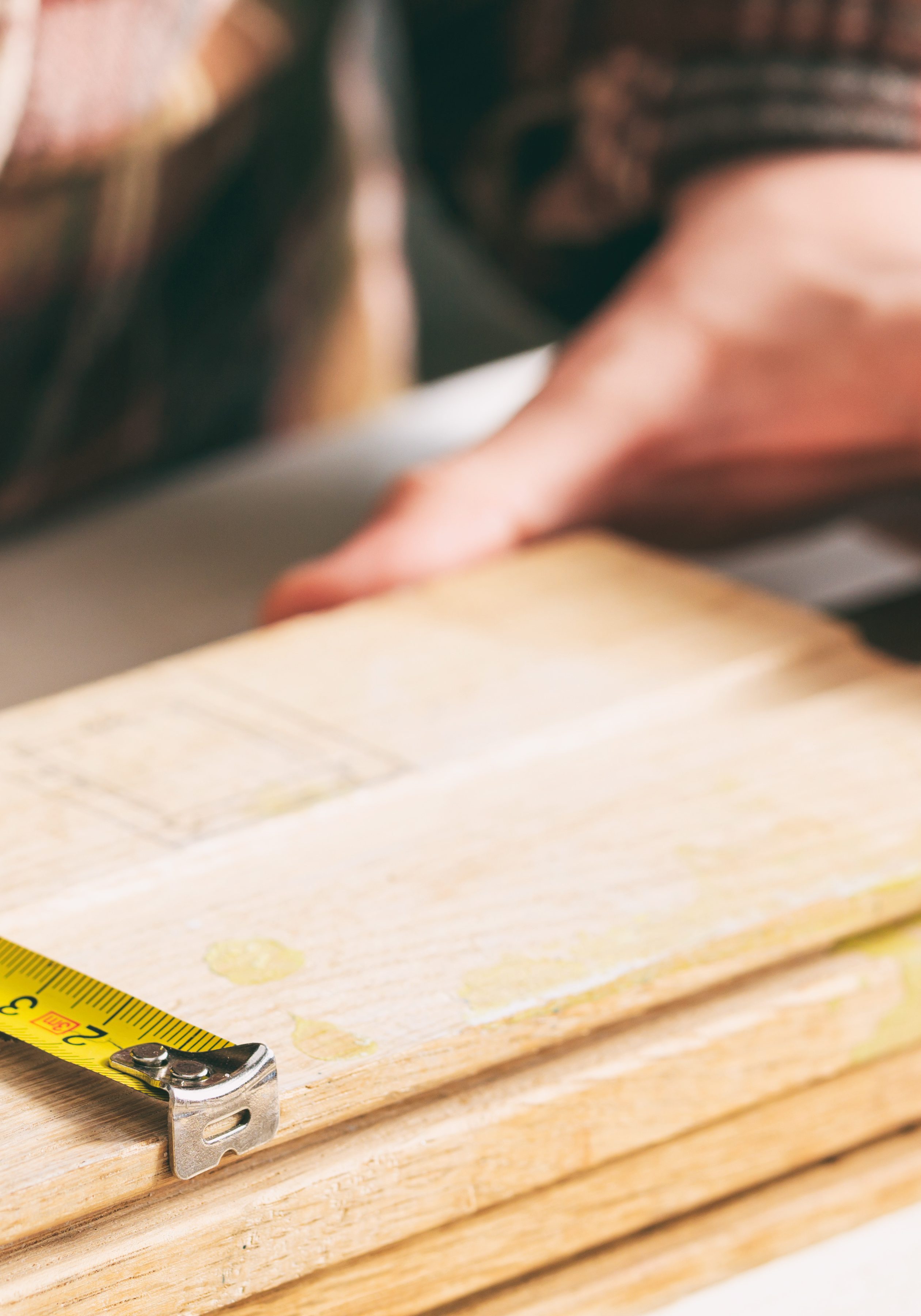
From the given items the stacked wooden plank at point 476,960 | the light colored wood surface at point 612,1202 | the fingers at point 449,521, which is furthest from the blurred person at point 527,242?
the light colored wood surface at point 612,1202

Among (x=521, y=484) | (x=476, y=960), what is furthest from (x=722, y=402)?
(x=476, y=960)

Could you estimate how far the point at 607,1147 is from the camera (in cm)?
43

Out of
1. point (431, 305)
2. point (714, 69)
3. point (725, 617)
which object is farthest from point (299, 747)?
point (431, 305)

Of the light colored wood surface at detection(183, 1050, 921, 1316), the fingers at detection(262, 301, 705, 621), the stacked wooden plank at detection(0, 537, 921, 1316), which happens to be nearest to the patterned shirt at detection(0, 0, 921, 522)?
the fingers at detection(262, 301, 705, 621)

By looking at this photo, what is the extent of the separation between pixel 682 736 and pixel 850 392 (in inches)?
9.4

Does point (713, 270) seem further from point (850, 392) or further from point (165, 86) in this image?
point (165, 86)

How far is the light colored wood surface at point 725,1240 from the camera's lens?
17.4 inches

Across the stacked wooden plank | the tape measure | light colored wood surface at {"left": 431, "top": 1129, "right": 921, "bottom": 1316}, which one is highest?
the tape measure

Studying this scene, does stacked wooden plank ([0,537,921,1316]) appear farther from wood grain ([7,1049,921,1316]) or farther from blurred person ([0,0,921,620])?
blurred person ([0,0,921,620])

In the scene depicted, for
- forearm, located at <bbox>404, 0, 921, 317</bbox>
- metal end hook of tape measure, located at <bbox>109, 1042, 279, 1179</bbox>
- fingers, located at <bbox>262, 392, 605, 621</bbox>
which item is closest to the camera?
metal end hook of tape measure, located at <bbox>109, 1042, 279, 1179</bbox>

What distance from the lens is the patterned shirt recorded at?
2.62 feet

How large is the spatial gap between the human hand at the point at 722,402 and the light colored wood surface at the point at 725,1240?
30 cm

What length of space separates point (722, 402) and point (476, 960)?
38cm

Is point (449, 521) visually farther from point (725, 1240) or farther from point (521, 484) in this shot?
point (725, 1240)
